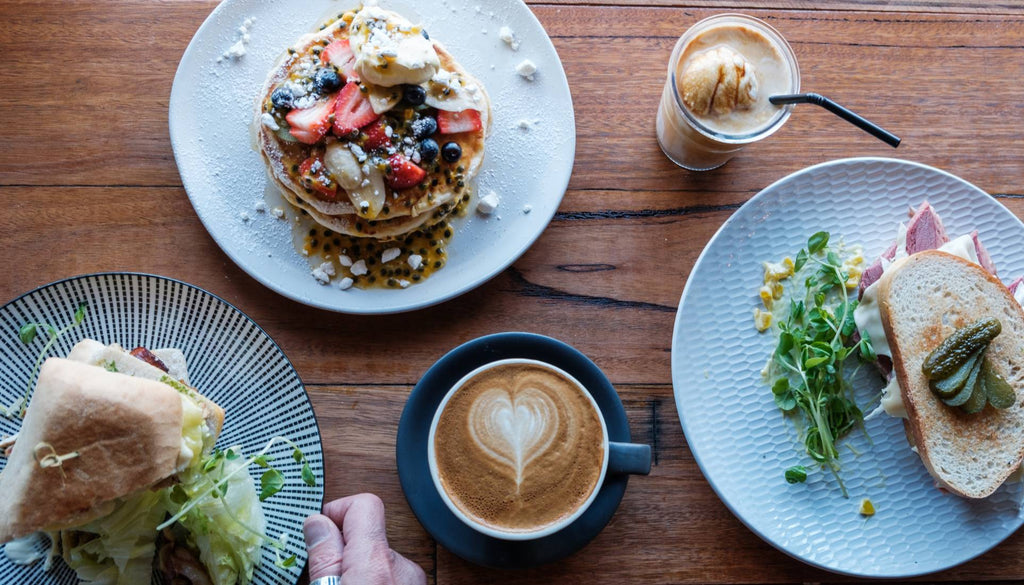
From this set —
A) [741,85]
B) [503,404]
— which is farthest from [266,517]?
[741,85]

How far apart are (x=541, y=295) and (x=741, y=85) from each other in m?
0.70

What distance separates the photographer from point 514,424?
173 centimetres

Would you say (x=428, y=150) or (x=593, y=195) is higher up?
(x=428, y=150)

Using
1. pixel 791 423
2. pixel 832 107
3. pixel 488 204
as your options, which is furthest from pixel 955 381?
pixel 488 204

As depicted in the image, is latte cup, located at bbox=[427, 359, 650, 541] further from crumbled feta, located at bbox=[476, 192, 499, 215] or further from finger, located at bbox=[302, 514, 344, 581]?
crumbled feta, located at bbox=[476, 192, 499, 215]

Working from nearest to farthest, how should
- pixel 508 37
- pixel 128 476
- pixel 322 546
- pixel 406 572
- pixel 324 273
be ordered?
pixel 128 476
pixel 322 546
pixel 406 572
pixel 324 273
pixel 508 37

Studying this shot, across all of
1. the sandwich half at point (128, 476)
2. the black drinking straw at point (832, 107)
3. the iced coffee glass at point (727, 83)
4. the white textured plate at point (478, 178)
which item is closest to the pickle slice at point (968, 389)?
the black drinking straw at point (832, 107)

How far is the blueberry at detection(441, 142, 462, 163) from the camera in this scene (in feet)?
6.20

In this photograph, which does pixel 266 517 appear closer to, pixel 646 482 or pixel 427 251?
pixel 427 251

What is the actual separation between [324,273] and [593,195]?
0.72 m

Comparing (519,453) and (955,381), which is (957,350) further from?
(519,453)

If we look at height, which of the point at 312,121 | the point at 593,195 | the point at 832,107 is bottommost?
the point at 593,195

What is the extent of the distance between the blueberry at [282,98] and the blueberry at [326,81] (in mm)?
62

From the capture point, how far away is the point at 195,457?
1.75 meters
